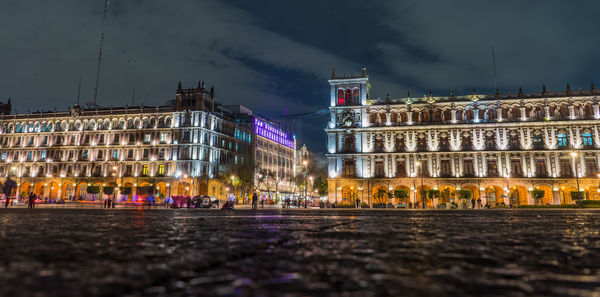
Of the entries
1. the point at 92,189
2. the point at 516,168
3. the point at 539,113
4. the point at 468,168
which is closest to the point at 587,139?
the point at 539,113

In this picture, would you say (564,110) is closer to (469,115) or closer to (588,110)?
(588,110)

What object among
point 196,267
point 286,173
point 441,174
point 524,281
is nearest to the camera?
point 524,281

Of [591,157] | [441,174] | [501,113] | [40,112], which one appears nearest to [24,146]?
[40,112]

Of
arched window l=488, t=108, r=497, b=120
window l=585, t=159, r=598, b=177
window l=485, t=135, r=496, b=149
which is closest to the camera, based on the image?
window l=585, t=159, r=598, b=177

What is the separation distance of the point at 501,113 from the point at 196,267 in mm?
53538

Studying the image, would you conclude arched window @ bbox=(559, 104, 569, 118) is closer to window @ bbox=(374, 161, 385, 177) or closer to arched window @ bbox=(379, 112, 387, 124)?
arched window @ bbox=(379, 112, 387, 124)

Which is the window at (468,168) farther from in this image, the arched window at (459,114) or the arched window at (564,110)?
the arched window at (564,110)

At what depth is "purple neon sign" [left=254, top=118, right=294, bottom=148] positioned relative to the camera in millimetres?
80275

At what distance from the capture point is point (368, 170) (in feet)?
165

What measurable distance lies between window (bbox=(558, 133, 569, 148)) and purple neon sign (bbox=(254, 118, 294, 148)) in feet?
174

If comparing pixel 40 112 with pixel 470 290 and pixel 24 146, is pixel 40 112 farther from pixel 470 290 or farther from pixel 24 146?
pixel 470 290

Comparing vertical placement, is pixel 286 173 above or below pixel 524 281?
above

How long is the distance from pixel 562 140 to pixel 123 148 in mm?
65230

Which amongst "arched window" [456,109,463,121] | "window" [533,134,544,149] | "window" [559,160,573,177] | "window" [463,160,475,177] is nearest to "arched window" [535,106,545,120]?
"window" [533,134,544,149]
